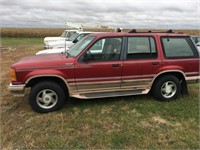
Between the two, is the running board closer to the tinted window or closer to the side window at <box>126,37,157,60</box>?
the side window at <box>126,37,157,60</box>

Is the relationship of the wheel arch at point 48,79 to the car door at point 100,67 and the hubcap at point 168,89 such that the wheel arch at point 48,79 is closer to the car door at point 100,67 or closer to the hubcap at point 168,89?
the car door at point 100,67

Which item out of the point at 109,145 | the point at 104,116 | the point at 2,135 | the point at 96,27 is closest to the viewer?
the point at 109,145

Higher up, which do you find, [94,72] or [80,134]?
[94,72]

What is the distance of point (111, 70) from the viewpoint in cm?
453

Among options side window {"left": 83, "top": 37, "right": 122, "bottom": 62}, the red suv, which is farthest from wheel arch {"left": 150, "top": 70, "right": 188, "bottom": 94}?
side window {"left": 83, "top": 37, "right": 122, "bottom": 62}

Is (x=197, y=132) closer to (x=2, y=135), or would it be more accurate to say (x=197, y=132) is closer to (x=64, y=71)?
(x=64, y=71)

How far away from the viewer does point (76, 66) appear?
4.34 meters

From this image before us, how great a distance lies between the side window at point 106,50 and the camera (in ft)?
14.7

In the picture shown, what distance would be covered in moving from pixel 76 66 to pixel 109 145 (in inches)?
71.7

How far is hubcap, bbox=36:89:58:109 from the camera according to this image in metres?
4.38

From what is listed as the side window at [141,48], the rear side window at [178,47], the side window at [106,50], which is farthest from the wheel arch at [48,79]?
the rear side window at [178,47]

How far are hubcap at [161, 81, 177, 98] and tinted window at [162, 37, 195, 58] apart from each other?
71 centimetres

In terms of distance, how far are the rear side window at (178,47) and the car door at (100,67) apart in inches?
47.3

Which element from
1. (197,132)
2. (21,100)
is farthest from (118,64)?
(21,100)
